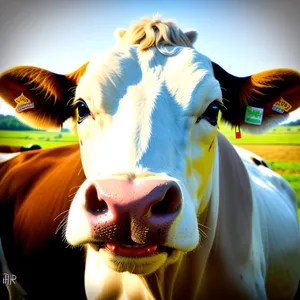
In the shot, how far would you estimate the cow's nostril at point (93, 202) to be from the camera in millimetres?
1336

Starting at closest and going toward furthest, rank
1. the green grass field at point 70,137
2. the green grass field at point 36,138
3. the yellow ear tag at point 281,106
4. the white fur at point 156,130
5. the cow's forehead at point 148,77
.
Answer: the white fur at point 156,130, the cow's forehead at point 148,77, the yellow ear tag at point 281,106, the green grass field at point 70,137, the green grass field at point 36,138

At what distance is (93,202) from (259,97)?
4.31 ft

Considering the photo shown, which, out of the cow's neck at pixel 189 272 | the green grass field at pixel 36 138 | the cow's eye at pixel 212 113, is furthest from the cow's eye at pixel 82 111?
the green grass field at pixel 36 138

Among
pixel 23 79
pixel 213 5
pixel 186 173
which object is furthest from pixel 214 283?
pixel 213 5

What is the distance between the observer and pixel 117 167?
1.38 meters

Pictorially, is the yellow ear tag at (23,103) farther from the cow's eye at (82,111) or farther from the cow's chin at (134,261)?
the cow's chin at (134,261)

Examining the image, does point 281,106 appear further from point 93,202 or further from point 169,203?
point 93,202

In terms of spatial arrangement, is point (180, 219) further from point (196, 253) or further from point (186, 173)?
point (196, 253)

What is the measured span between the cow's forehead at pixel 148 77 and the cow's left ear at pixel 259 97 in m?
0.35

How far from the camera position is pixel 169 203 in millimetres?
1318

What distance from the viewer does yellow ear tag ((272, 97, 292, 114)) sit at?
2291 millimetres

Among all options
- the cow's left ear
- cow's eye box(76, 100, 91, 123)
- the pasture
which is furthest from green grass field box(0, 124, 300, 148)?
cow's eye box(76, 100, 91, 123)

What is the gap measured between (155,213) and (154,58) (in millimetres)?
790

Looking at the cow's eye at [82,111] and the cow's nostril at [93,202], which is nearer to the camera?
the cow's nostril at [93,202]
